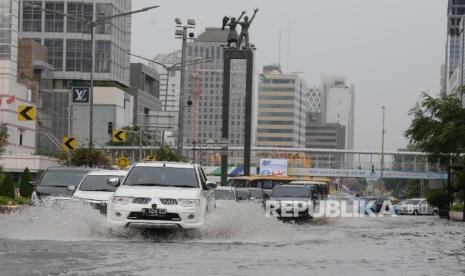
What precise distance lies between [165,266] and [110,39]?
13010cm

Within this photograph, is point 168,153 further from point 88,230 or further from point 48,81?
point 48,81

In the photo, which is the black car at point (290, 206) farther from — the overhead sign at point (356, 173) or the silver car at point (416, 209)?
the overhead sign at point (356, 173)

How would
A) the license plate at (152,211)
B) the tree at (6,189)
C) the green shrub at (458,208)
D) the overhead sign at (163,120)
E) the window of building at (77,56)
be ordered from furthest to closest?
the window of building at (77,56) < the overhead sign at (163,120) < the green shrub at (458,208) < the tree at (6,189) < the license plate at (152,211)

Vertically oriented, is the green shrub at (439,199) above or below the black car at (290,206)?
below

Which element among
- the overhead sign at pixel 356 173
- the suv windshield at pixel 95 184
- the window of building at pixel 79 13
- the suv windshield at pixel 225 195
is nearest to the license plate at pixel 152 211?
the suv windshield at pixel 95 184

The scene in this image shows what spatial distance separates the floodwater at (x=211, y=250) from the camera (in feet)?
48.0

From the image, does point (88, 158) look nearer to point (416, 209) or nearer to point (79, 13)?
point (416, 209)

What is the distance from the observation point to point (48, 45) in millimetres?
144875

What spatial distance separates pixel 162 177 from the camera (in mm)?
22281

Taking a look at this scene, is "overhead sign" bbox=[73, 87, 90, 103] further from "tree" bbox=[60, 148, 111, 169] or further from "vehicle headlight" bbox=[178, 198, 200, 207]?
"vehicle headlight" bbox=[178, 198, 200, 207]

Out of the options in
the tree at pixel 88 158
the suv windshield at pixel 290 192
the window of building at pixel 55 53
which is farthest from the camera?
the window of building at pixel 55 53

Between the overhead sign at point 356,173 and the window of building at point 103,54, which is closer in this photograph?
the window of building at point 103,54

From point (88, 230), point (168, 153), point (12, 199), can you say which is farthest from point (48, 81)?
point (88, 230)

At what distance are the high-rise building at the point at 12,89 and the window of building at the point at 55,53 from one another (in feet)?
71.5
